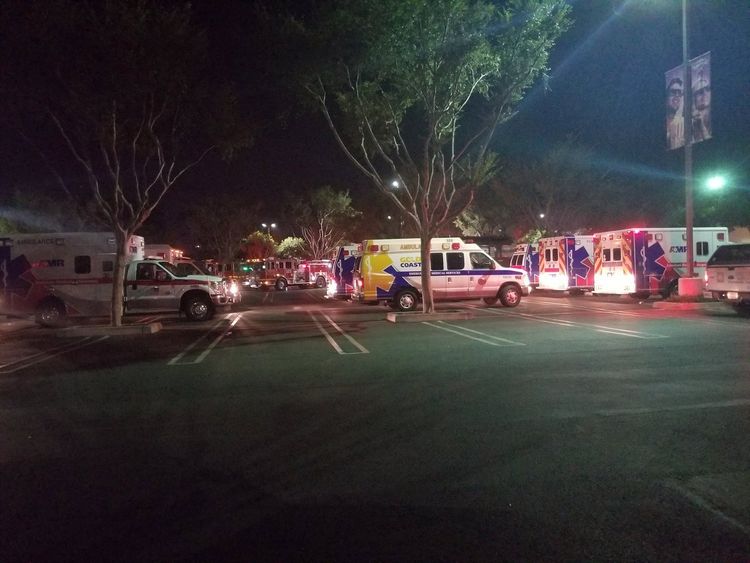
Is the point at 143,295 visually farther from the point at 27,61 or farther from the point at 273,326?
the point at 27,61

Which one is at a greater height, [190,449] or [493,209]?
[493,209]

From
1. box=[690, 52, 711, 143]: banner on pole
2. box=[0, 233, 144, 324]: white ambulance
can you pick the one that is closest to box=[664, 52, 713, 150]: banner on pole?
box=[690, 52, 711, 143]: banner on pole

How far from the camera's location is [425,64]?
18750mm

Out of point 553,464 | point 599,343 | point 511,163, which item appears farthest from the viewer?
point 511,163

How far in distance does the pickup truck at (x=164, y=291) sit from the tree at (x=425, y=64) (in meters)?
6.55

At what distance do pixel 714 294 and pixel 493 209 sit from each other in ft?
100

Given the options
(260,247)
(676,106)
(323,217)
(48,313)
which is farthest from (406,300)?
(260,247)

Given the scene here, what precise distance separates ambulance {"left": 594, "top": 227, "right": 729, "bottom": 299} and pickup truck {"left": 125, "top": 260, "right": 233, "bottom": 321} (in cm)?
1550

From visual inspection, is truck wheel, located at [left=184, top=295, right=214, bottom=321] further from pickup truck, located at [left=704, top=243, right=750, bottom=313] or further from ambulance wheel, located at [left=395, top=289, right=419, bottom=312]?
pickup truck, located at [left=704, top=243, right=750, bottom=313]

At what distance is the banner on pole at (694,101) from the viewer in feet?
66.4

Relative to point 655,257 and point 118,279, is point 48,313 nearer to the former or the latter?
point 118,279

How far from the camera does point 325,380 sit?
34.4ft

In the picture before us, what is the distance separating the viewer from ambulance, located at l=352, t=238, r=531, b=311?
24.7 meters

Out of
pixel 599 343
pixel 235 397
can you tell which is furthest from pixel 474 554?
pixel 599 343
